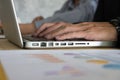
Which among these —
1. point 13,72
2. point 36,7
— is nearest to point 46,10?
point 36,7

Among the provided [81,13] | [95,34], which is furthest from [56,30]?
[81,13]

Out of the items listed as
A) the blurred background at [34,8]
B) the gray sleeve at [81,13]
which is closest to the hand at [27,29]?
the gray sleeve at [81,13]

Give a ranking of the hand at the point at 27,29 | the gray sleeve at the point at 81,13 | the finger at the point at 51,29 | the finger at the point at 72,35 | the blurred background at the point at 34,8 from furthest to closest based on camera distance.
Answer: the blurred background at the point at 34,8 < the gray sleeve at the point at 81,13 < the hand at the point at 27,29 < the finger at the point at 51,29 < the finger at the point at 72,35

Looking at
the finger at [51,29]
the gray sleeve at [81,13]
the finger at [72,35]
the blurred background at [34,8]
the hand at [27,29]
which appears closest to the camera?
the finger at [72,35]

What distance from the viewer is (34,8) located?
1.77 meters

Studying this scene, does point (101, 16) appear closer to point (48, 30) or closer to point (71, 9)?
point (71, 9)

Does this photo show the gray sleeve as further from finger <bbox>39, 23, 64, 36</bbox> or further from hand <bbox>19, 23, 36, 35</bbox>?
finger <bbox>39, 23, 64, 36</bbox>

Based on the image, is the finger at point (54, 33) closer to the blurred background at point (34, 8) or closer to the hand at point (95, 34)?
the hand at point (95, 34)

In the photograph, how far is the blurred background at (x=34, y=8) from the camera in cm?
172

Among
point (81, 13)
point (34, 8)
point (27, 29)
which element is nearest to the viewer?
point (27, 29)

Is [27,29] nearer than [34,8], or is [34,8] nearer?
[27,29]

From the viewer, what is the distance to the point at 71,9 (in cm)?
164

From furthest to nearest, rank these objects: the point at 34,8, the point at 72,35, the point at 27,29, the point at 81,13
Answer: the point at 34,8
the point at 81,13
the point at 27,29
the point at 72,35

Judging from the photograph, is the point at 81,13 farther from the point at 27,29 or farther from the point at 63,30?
the point at 63,30
